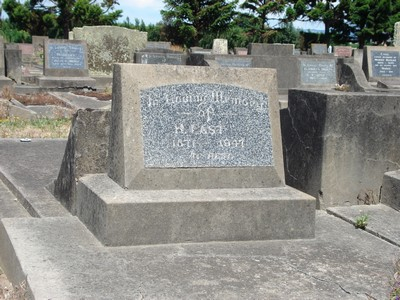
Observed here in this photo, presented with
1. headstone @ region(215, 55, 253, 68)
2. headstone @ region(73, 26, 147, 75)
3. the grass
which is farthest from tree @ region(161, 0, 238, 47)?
the grass

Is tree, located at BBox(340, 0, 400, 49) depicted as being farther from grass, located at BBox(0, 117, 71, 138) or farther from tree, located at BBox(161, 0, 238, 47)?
grass, located at BBox(0, 117, 71, 138)

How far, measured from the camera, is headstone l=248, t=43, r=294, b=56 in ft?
62.6

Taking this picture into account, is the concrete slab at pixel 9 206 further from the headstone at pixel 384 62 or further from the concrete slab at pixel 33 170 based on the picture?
the headstone at pixel 384 62

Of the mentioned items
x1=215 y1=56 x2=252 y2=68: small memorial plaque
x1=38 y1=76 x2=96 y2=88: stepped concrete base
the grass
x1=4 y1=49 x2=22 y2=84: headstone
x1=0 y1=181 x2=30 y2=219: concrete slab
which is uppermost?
x1=215 y1=56 x2=252 y2=68: small memorial plaque

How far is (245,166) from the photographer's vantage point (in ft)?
15.0

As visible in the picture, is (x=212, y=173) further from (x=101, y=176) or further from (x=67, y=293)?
(x=67, y=293)

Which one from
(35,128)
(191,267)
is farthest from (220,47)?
(191,267)

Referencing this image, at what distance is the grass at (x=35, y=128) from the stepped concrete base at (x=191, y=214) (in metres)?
5.46

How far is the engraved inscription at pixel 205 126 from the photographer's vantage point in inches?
171

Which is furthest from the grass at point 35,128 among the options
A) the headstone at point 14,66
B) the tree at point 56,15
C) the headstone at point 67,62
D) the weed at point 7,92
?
the tree at point 56,15

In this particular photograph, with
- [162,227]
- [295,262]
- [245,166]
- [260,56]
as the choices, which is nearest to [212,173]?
[245,166]

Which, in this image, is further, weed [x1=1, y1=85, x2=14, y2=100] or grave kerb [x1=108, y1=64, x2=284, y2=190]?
weed [x1=1, y1=85, x2=14, y2=100]

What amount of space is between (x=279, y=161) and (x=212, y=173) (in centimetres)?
53

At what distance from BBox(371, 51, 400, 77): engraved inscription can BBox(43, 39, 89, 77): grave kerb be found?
824 cm
